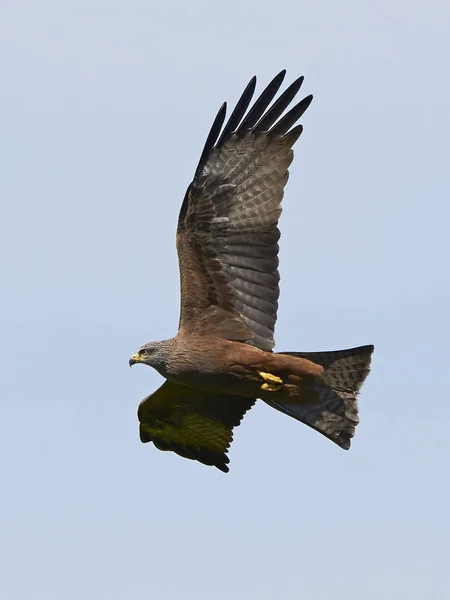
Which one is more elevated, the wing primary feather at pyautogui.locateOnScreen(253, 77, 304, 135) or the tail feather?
the wing primary feather at pyautogui.locateOnScreen(253, 77, 304, 135)

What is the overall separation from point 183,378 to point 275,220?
1896 mm

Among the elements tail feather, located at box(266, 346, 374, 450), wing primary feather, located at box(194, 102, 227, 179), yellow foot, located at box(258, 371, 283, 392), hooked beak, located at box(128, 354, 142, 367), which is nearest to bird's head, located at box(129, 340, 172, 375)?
hooked beak, located at box(128, 354, 142, 367)

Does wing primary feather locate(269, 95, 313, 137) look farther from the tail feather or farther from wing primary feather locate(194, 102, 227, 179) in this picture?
the tail feather

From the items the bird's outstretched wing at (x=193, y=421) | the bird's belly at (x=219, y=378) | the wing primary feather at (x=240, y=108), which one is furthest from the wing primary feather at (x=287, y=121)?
the bird's outstretched wing at (x=193, y=421)

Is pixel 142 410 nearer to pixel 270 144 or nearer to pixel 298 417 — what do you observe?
pixel 298 417

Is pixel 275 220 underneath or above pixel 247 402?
above

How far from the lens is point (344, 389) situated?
54.4 feet

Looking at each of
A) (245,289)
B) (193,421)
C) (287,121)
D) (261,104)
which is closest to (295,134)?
(287,121)

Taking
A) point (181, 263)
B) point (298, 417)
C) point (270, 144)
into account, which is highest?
point (270, 144)

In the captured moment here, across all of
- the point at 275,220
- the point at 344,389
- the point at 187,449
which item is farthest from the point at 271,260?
the point at 187,449

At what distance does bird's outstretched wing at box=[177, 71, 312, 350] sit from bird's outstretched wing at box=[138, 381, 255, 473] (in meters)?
1.23

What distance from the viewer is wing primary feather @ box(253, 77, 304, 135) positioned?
54.0ft

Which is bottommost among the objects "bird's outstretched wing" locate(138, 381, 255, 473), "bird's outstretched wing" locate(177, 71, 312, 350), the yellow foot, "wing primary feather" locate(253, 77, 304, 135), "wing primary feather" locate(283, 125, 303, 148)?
the yellow foot

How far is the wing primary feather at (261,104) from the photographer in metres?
16.5
